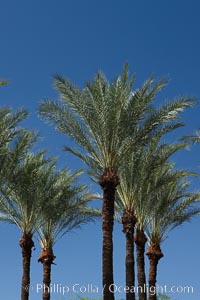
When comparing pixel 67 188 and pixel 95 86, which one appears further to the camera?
pixel 67 188

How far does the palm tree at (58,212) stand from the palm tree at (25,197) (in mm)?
648

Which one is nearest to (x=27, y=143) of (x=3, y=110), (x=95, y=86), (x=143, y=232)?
(x=3, y=110)

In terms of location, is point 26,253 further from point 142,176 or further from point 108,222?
point 108,222

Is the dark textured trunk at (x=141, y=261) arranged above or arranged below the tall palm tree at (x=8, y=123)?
below

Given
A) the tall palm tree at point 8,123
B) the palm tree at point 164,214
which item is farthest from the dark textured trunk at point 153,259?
the tall palm tree at point 8,123

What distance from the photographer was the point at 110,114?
2309 centimetres

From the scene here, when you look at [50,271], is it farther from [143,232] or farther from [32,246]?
[143,232]

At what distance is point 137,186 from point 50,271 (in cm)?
764

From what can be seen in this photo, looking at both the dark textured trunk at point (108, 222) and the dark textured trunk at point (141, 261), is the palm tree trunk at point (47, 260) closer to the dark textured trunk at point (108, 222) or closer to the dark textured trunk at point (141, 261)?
the dark textured trunk at point (141, 261)

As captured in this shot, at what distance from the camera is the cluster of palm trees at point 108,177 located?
23.5 metres

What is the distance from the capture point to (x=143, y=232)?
29234 mm

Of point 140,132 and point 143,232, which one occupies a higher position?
point 140,132

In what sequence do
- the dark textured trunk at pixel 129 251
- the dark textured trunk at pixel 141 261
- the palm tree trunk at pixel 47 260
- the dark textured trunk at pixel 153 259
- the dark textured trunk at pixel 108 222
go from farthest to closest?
the palm tree trunk at pixel 47 260, the dark textured trunk at pixel 153 259, the dark textured trunk at pixel 141 261, the dark textured trunk at pixel 129 251, the dark textured trunk at pixel 108 222

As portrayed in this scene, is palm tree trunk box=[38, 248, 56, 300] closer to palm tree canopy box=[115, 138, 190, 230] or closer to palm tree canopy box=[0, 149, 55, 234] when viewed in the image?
palm tree canopy box=[0, 149, 55, 234]
